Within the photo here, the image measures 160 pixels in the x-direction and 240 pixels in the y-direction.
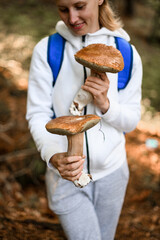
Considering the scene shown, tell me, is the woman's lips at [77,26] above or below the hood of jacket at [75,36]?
above

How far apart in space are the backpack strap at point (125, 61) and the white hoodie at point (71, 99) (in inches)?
1.2

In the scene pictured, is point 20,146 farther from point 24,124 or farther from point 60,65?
point 60,65

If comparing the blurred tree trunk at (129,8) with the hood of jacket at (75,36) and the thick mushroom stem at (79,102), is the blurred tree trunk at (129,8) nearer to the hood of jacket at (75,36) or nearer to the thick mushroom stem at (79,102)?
the hood of jacket at (75,36)

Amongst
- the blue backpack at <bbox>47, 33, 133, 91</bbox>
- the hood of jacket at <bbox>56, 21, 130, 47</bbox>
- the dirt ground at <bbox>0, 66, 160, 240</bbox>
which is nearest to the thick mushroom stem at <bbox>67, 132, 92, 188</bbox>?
the blue backpack at <bbox>47, 33, 133, 91</bbox>

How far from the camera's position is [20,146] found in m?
4.51

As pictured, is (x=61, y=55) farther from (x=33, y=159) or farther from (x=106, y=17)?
(x=33, y=159)

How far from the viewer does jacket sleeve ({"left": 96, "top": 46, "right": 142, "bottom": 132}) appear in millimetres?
1624

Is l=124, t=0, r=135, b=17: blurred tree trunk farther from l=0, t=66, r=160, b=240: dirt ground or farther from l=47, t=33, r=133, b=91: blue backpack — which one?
l=47, t=33, r=133, b=91: blue backpack

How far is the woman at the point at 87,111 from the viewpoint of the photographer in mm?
1597

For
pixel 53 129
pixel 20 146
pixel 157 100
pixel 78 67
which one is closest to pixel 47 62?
pixel 78 67

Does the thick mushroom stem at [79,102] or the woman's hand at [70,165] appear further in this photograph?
the thick mushroom stem at [79,102]

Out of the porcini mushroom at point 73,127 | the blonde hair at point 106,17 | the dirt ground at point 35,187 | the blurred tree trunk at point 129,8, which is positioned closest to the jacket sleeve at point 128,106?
the blonde hair at point 106,17

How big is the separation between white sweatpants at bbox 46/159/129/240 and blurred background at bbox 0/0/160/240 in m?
1.02

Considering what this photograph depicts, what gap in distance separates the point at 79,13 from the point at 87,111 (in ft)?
2.08
